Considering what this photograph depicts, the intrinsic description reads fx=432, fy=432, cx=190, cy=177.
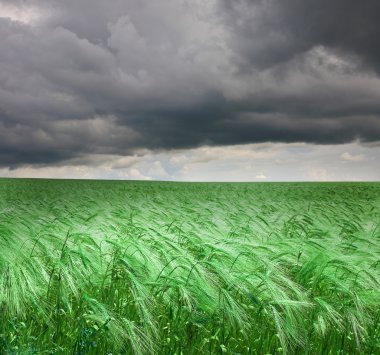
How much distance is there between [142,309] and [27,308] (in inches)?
52.6

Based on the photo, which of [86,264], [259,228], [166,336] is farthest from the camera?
[259,228]

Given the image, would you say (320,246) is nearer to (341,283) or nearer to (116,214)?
(341,283)

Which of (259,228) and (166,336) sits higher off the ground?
(259,228)

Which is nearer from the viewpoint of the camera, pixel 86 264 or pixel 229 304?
pixel 229 304

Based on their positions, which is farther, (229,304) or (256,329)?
(256,329)

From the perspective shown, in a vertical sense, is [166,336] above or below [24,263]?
below

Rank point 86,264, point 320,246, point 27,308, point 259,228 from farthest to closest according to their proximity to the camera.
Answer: point 259,228 → point 320,246 → point 86,264 → point 27,308

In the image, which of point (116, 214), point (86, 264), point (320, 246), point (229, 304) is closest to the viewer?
point (229, 304)

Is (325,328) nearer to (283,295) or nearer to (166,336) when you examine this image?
(283,295)

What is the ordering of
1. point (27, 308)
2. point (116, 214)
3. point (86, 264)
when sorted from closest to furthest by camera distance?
point (27, 308) < point (86, 264) < point (116, 214)

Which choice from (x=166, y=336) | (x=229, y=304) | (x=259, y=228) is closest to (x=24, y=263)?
(x=166, y=336)

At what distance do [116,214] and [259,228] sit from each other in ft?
10.3

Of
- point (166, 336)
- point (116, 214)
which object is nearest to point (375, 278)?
point (166, 336)

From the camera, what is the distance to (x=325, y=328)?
12.7 ft
